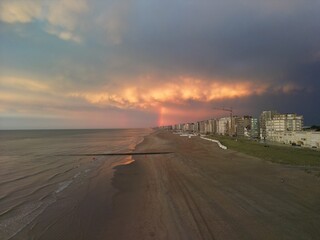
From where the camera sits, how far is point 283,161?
2608cm

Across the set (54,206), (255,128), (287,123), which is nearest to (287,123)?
(287,123)

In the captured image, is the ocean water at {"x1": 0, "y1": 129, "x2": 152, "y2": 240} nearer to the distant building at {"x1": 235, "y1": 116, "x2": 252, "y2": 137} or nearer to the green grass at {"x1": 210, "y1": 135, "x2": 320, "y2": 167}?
the green grass at {"x1": 210, "y1": 135, "x2": 320, "y2": 167}

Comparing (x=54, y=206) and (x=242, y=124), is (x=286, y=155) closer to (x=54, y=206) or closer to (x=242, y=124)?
(x=54, y=206)

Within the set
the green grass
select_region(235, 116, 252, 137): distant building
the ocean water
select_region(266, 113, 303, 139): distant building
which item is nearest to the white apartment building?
select_region(266, 113, 303, 139): distant building

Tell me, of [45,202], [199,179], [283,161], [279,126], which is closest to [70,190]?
[45,202]

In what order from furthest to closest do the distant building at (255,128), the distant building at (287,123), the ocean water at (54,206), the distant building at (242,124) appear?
the distant building at (242,124)
the distant building at (255,128)
the distant building at (287,123)
the ocean water at (54,206)

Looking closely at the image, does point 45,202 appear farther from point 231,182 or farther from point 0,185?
point 231,182

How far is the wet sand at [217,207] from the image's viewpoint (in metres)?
9.03

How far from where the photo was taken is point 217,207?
1169 cm

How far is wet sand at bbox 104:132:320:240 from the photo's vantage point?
903cm

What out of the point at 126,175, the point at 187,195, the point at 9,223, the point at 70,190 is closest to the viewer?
the point at 9,223

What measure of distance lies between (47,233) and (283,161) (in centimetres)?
2329

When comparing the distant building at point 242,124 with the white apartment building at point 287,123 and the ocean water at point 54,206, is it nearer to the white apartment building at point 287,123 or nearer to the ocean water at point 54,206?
the white apartment building at point 287,123

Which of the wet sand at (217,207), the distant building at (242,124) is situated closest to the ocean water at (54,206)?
the wet sand at (217,207)
